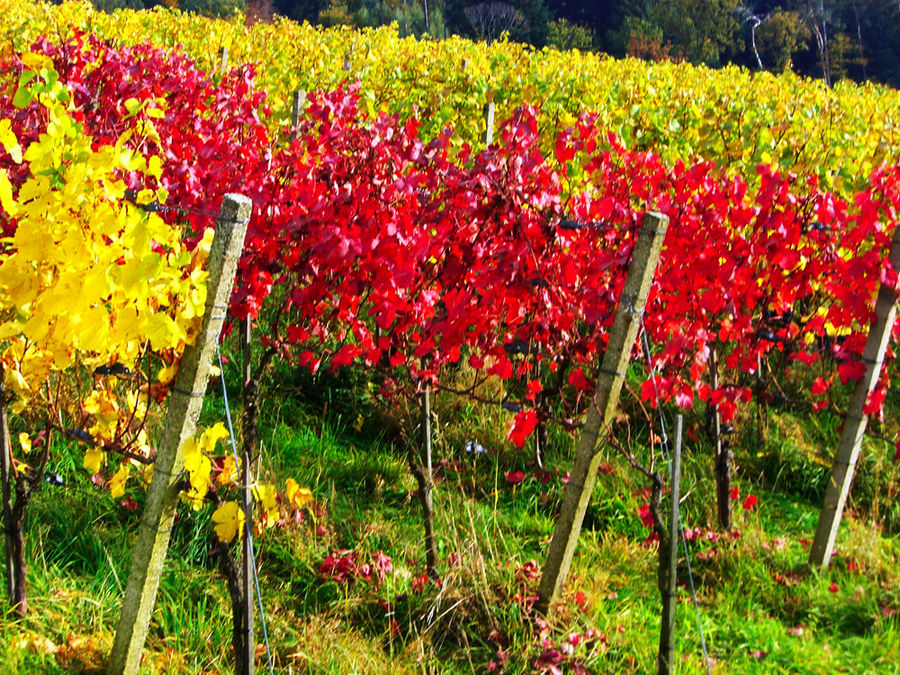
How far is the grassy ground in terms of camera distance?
95.9 inches

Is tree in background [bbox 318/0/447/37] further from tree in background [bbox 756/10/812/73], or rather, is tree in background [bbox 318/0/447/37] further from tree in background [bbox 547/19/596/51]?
tree in background [bbox 756/10/812/73]

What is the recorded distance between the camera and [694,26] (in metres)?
35.3

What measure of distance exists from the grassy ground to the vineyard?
0.05 ft

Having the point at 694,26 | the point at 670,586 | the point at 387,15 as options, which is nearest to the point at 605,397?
the point at 670,586

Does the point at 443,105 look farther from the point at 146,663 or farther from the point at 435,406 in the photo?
the point at 146,663

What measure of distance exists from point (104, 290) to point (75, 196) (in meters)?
0.22

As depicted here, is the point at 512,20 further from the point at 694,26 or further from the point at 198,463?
the point at 198,463

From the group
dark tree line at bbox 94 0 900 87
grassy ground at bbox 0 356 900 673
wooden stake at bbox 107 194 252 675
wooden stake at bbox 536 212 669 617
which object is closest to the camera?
wooden stake at bbox 107 194 252 675

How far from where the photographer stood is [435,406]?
3869 mm

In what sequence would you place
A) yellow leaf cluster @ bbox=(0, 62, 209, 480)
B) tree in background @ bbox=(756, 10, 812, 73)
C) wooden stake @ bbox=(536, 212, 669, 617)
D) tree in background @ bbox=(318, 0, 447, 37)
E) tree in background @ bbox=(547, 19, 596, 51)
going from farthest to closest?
tree in background @ bbox=(318, 0, 447, 37) < tree in background @ bbox=(547, 19, 596, 51) < tree in background @ bbox=(756, 10, 812, 73) < wooden stake @ bbox=(536, 212, 669, 617) < yellow leaf cluster @ bbox=(0, 62, 209, 480)

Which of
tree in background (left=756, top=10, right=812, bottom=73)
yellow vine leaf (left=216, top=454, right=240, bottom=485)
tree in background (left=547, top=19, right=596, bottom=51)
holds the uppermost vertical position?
tree in background (left=756, top=10, right=812, bottom=73)

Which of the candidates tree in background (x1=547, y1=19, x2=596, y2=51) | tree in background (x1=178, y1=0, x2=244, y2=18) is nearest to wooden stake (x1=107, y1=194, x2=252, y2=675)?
tree in background (x1=547, y1=19, x2=596, y2=51)

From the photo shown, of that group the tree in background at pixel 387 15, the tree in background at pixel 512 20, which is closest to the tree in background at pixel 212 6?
the tree in background at pixel 387 15

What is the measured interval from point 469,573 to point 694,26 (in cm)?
3720
